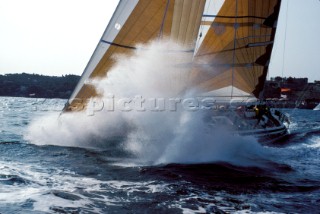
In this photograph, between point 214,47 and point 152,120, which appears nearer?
point 152,120

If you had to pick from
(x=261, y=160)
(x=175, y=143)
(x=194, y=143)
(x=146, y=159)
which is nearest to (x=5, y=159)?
(x=146, y=159)

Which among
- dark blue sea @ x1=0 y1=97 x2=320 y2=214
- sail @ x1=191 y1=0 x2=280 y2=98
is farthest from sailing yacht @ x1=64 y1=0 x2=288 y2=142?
dark blue sea @ x1=0 y1=97 x2=320 y2=214

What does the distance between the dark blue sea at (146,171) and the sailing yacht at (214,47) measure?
1.49m

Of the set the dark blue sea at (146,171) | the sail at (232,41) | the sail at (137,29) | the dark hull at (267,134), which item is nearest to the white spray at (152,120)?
the dark blue sea at (146,171)

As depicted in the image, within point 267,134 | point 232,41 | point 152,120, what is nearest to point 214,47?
point 232,41

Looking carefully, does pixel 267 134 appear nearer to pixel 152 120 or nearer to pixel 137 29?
pixel 152 120

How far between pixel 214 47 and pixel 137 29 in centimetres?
528

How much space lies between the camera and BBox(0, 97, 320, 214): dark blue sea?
5707 mm

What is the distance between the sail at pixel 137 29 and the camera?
11133 millimetres

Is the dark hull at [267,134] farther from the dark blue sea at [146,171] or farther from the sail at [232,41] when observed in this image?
the sail at [232,41]

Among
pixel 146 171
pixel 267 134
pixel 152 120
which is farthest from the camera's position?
pixel 267 134

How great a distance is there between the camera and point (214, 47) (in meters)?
15.2

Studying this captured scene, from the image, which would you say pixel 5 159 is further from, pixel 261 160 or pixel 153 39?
pixel 261 160

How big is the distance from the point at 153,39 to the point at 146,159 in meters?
4.41
